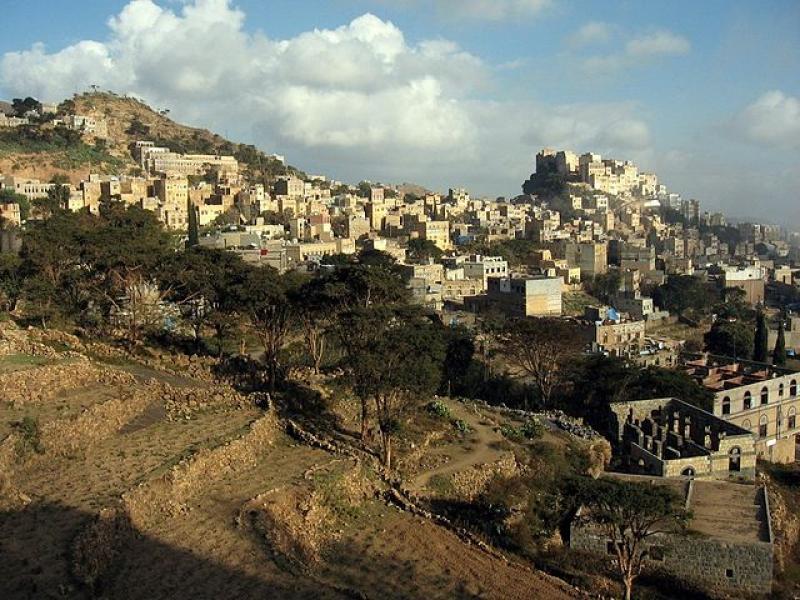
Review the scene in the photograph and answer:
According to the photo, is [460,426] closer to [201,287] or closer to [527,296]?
[201,287]

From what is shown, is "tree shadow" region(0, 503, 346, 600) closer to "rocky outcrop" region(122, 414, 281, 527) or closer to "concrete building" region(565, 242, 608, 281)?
"rocky outcrop" region(122, 414, 281, 527)

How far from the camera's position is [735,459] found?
20594mm

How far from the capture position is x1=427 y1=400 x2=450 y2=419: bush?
797 inches

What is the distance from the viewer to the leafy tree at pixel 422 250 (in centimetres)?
5944

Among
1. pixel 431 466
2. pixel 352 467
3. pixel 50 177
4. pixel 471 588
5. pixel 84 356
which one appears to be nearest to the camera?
pixel 471 588

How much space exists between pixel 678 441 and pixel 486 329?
13.1 metres

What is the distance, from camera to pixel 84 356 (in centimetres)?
2008

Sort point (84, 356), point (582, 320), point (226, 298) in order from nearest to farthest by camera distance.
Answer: point (84, 356) < point (226, 298) < point (582, 320)

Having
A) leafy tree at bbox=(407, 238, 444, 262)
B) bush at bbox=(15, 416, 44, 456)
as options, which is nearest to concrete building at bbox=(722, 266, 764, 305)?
leafy tree at bbox=(407, 238, 444, 262)

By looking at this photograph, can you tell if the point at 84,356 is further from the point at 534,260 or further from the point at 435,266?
the point at 534,260

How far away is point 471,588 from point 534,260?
54649mm

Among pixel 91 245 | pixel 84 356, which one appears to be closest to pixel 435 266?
pixel 91 245

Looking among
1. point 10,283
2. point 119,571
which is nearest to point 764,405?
point 119,571

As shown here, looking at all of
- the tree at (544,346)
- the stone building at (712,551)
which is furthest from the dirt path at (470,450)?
the tree at (544,346)
